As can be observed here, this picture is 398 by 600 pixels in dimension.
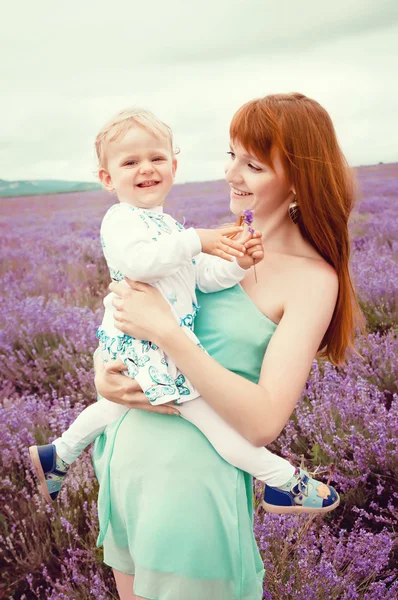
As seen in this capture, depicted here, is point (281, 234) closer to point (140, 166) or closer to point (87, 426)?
point (140, 166)

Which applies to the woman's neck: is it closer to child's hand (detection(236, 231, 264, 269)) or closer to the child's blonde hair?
child's hand (detection(236, 231, 264, 269))

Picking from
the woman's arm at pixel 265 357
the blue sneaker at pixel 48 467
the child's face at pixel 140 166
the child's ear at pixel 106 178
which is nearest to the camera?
the woman's arm at pixel 265 357

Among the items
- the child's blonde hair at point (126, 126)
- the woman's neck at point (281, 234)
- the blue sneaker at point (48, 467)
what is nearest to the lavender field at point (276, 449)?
the blue sneaker at point (48, 467)

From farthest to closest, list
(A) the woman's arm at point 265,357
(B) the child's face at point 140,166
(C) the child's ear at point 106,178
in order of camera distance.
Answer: (C) the child's ear at point 106,178 → (B) the child's face at point 140,166 → (A) the woman's arm at point 265,357

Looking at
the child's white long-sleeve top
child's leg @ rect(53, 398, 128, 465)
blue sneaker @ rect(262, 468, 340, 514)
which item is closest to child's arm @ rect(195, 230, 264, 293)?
the child's white long-sleeve top

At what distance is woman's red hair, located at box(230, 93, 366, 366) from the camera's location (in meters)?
1.58

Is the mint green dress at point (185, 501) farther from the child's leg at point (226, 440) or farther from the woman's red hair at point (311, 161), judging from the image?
the woman's red hair at point (311, 161)

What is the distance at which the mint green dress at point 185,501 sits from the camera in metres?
1.35

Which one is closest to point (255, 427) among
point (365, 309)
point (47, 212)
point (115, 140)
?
point (115, 140)

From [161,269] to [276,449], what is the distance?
1.81m

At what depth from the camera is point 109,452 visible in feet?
4.99

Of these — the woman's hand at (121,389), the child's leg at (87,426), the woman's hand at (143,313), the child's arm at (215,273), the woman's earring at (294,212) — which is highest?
the woman's earring at (294,212)

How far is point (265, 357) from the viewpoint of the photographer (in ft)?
4.77

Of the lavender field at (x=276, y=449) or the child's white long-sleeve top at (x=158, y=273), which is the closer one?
the child's white long-sleeve top at (x=158, y=273)
